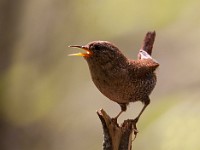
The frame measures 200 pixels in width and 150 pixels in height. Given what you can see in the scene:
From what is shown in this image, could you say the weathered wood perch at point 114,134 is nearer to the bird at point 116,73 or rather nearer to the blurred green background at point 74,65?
the bird at point 116,73

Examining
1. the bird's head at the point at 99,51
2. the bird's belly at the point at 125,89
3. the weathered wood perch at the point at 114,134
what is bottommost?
the weathered wood perch at the point at 114,134

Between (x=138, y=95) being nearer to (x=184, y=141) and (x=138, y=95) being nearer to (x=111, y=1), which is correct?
(x=184, y=141)

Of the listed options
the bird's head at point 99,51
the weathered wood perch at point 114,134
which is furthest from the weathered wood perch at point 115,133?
the bird's head at point 99,51

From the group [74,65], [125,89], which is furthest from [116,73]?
[74,65]

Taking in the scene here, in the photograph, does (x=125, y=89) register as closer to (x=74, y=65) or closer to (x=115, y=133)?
(x=115, y=133)

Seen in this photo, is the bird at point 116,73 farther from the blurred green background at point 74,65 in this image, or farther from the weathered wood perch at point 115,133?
the blurred green background at point 74,65

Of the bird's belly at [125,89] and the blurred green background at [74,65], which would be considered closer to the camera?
the bird's belly at [125,89]

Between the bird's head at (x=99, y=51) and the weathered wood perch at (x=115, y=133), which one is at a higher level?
the bird's head at (x=99, y=51)
